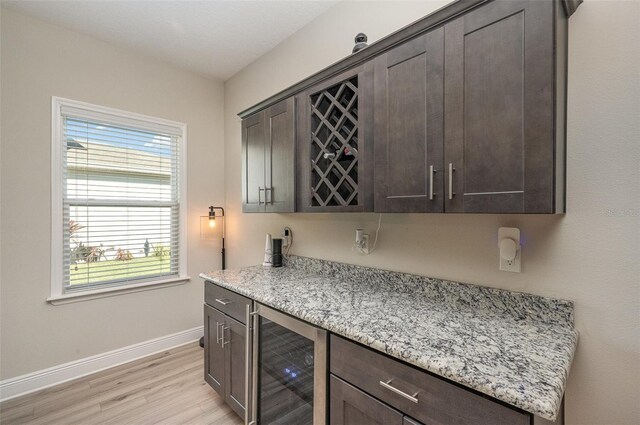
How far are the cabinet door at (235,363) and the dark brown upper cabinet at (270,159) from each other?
0.81m

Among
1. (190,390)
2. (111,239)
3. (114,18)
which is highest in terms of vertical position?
(114,18)

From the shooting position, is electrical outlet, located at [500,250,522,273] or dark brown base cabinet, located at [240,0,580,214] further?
electrical outlet, located at [500,250,522,273]

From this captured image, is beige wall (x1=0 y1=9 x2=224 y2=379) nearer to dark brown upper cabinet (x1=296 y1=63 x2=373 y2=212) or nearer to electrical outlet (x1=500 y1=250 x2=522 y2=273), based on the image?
dark brown upper cabinet (x1=296 y1=63 x2=373 y2=212)

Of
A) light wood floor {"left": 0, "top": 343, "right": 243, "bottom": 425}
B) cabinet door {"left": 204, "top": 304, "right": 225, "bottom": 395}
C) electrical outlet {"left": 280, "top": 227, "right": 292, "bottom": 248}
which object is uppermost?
electrical outlet {"left": 280, "top": 227, "right": 292, "bottom": 248}

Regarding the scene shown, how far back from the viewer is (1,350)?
2047mm

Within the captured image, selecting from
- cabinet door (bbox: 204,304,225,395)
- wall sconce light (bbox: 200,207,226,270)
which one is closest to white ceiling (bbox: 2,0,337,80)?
wall sconce light (bbox: 200,207,226,270)

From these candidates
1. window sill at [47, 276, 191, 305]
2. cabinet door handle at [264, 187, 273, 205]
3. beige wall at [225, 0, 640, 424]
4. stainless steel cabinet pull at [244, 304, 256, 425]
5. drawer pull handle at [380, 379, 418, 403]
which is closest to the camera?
drawer pull handle at [380, 379, 418, 403]

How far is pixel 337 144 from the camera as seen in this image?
62.9 inches

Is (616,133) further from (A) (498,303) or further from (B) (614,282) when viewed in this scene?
(A) (498,303)

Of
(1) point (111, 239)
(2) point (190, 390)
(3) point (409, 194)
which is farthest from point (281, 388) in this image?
(1) point (111, 239)

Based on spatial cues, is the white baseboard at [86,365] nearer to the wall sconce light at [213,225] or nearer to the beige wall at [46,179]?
the beige wall at [46,179]

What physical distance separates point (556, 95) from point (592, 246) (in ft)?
1.98

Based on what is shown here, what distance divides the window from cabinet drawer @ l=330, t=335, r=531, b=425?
2.39 m

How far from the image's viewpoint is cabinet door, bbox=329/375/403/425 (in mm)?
981
